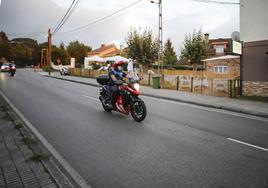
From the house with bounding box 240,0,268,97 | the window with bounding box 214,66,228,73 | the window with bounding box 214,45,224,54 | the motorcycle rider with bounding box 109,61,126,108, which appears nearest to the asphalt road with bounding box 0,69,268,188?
the motorcycle rider with bounding box 109,61,126,108

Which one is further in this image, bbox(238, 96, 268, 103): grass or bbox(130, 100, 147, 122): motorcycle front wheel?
bbox(238, 96, 268, 103): grass

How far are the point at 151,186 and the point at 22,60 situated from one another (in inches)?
4069

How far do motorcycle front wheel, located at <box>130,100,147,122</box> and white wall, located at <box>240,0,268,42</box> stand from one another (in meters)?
10.2

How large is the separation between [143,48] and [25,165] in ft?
120

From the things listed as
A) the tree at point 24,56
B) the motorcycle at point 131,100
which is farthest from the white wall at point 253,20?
the tree at point 24,56

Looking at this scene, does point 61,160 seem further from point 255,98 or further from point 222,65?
point 222,65

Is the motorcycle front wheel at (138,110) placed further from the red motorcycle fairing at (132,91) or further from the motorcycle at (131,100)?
the red motorcycle fairing at (132,91)

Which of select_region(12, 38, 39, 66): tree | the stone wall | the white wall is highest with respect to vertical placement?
select_region(12, 38, 39, 66): tree

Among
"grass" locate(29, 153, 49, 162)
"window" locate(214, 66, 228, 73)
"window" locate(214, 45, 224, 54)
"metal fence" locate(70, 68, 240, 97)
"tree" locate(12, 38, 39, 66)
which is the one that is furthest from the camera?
"tree" locate(12, 38, 39, 66)

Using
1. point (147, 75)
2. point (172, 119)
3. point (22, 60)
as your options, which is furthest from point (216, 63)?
point (22, 60)

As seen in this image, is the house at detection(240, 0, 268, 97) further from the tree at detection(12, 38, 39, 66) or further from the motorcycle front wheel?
the tree at detection(12, 38, 39, 66)

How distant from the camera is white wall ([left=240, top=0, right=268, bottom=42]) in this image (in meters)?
15.0

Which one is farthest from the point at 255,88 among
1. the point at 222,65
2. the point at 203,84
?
the point at 222,65

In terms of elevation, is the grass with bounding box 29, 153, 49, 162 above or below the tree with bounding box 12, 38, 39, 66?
below
